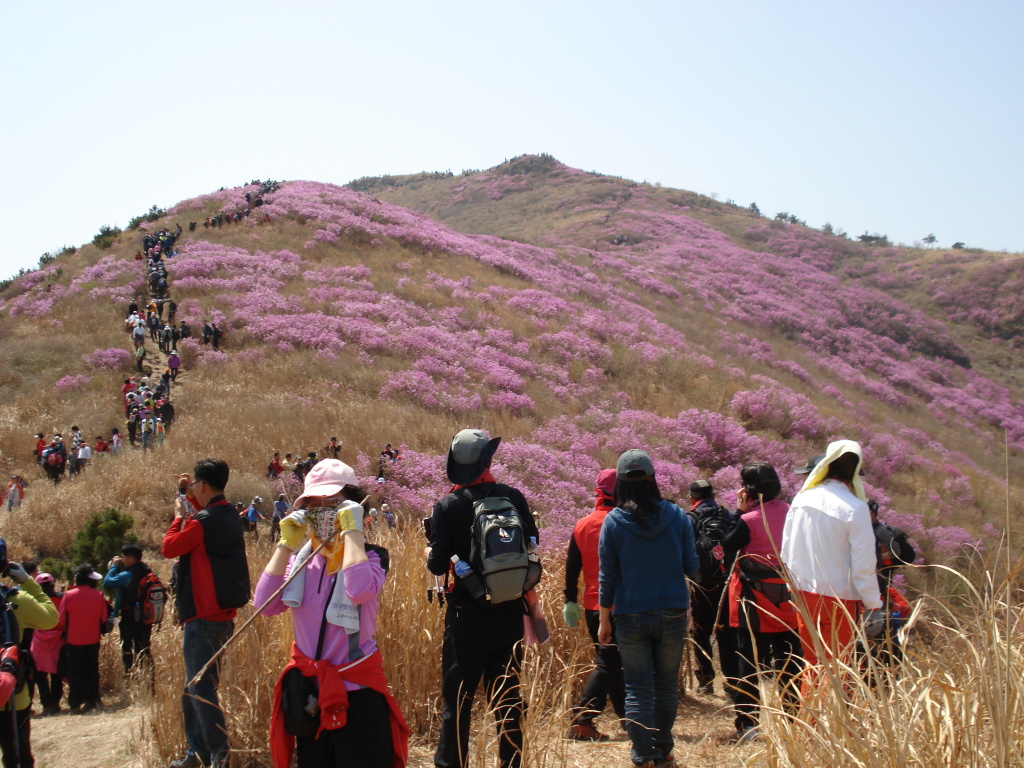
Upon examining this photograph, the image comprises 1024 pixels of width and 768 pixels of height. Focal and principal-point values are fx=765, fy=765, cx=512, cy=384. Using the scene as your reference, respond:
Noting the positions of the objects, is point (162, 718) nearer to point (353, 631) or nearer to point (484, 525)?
point (353, 631)

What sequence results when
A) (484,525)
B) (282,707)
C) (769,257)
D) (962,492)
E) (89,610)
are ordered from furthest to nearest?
(769,257) < (962,492) < (89,610) < (484,525) < (282,707)

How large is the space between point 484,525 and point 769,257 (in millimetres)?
45686

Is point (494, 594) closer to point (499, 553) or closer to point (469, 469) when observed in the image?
point (499, 553)

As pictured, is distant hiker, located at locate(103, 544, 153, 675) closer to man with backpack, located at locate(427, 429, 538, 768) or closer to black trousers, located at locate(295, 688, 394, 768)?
man with backpack, located at locate(427, 429, 538, 768)

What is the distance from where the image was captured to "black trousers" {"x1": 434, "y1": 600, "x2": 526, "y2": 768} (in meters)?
3.45

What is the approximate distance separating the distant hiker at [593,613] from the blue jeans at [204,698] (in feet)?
5.96

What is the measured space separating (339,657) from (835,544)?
2.20 m

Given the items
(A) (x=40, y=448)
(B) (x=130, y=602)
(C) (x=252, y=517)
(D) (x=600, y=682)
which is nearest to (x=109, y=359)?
(A) (x=40, y=448)

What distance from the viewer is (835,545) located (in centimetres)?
344

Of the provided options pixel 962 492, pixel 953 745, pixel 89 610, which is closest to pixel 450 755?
pixel 953 745

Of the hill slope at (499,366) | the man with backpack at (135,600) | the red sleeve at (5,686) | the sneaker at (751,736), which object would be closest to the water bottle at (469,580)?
the sneaker at (751,736)

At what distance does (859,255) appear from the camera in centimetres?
5084

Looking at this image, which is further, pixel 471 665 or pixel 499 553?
pixel 471 665

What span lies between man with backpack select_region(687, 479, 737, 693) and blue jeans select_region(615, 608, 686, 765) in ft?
3.34
